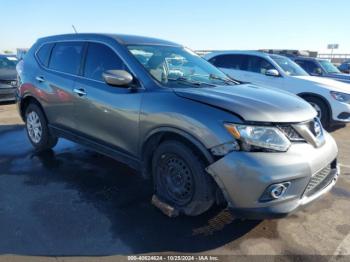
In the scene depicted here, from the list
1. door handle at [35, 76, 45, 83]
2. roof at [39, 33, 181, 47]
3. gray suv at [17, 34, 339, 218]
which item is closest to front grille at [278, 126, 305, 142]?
gray suv at [17, 34, 339, 218]

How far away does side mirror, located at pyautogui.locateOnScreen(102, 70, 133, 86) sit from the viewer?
3480 millimetres

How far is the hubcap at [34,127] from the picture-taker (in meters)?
5.38

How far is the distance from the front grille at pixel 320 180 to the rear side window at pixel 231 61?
6077mm

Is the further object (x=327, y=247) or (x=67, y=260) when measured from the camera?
(x=327, y=247)

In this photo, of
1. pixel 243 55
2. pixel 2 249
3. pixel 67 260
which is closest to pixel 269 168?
pixel 67 260

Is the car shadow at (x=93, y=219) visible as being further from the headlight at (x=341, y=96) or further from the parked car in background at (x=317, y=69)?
the parked car in background at (x=317, y=69)

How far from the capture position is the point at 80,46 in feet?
14.8

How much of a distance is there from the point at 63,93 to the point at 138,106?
1562mm

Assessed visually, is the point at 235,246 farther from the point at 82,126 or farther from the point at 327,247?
the point at 82,126

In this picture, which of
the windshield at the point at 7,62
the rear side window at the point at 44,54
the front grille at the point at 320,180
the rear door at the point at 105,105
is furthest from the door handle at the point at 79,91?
the windshield at the point at 7,62

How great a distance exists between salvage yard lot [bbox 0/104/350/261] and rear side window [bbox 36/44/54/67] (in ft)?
5.61

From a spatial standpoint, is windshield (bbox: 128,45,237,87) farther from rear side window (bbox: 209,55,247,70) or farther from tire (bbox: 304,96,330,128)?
rear side window (bbox: 209,55,247,70)

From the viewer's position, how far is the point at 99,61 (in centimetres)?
418

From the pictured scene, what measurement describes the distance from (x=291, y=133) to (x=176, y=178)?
1.19 m
